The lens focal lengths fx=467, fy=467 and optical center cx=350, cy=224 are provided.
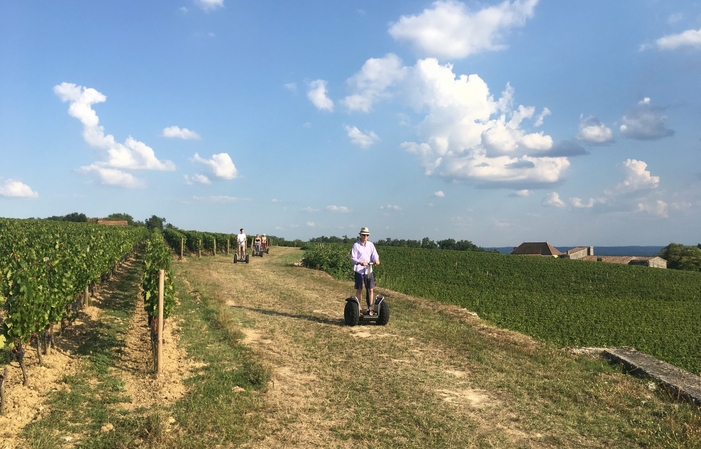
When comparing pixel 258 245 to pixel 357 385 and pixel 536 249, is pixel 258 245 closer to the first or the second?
pixel 357 385

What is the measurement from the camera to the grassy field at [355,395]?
4.93m

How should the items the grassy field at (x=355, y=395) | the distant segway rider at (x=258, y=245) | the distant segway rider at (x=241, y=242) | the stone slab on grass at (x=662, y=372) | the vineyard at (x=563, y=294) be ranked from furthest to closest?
the distant segway rider at (x=258, y=245) < the distant segway rider at (x=241, y=242) < the vineyard at (x=563, y=294) < the stone slab on grass at (x=662, y=372) < the grassy field at (x=355, y=395)

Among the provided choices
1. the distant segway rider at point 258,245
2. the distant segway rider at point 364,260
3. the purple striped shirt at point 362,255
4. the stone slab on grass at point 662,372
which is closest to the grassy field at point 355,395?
the stone slab on grass at point 662,372

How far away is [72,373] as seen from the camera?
22.1ft

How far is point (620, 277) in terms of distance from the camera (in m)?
34.1

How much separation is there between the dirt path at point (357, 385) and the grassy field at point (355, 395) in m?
0.02

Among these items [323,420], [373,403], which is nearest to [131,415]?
[323,420]

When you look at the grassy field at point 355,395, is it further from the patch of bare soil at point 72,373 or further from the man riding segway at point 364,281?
the man riding segway at point 364,281

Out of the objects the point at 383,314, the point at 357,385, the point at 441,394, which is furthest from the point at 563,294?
the point at 357,385

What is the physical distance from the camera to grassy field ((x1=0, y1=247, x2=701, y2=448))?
493 cm

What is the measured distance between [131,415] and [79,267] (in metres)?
6.30

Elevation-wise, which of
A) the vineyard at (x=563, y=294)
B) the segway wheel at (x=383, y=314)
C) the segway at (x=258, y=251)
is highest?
the segway at (x=258, y=251)

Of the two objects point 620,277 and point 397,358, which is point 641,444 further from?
point 620,277

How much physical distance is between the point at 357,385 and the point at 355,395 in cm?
38
